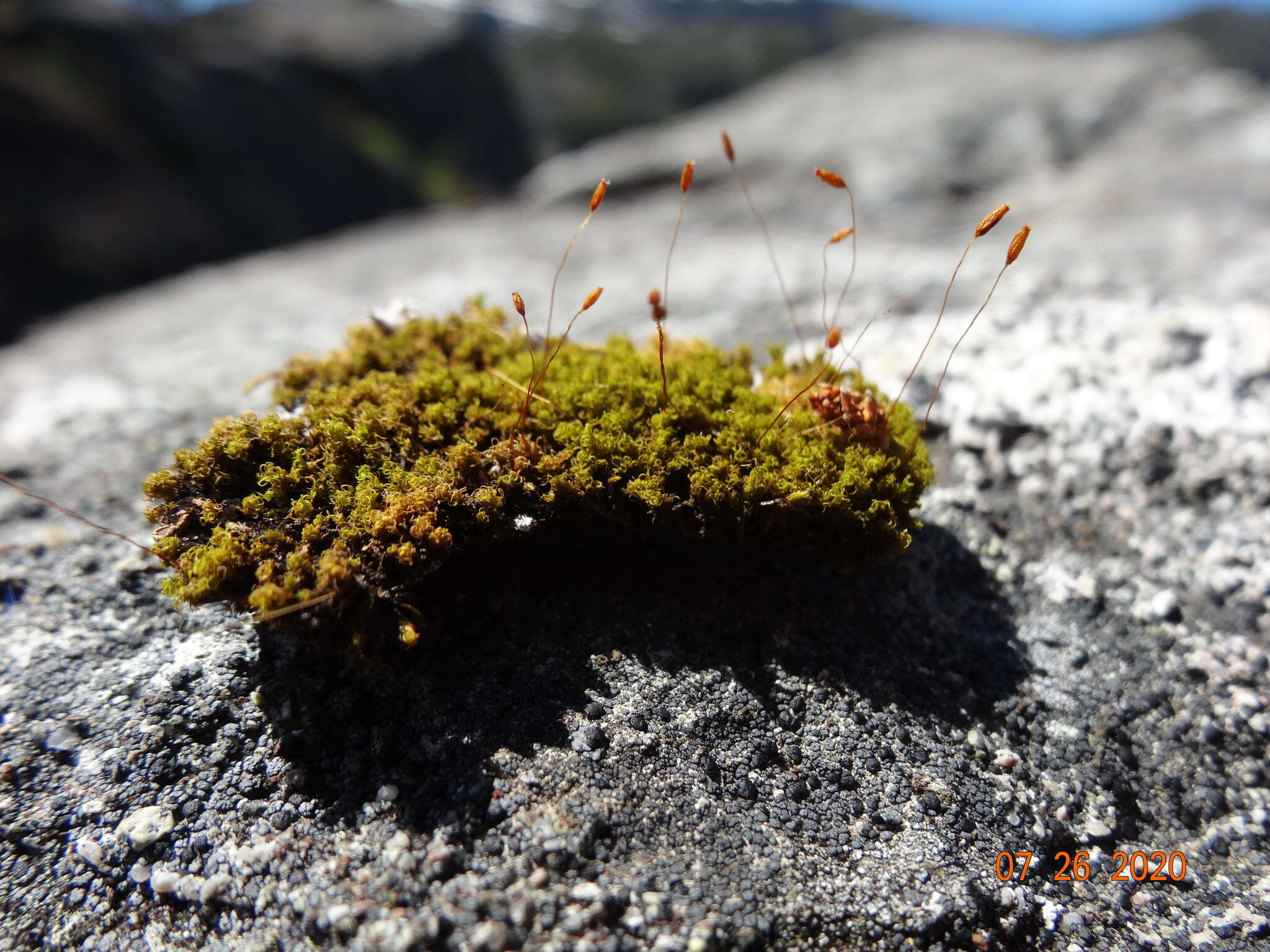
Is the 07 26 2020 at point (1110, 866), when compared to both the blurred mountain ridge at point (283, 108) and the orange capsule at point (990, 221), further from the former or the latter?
the blurred mountain ridge at point (283, 108)

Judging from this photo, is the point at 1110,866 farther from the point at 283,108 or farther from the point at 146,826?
the point at 283,108

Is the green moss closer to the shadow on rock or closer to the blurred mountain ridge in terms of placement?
the shadow on rock

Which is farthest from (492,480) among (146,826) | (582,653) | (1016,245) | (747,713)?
(1016,245)

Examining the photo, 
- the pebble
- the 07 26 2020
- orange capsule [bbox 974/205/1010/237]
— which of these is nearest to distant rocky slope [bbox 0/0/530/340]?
the pebble

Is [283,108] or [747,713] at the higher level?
[283,108]

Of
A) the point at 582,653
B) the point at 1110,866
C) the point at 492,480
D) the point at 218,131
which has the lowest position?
the point at 1110,866

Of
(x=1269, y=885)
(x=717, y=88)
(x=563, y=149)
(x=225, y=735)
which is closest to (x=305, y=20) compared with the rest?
(x=563, y=149)
